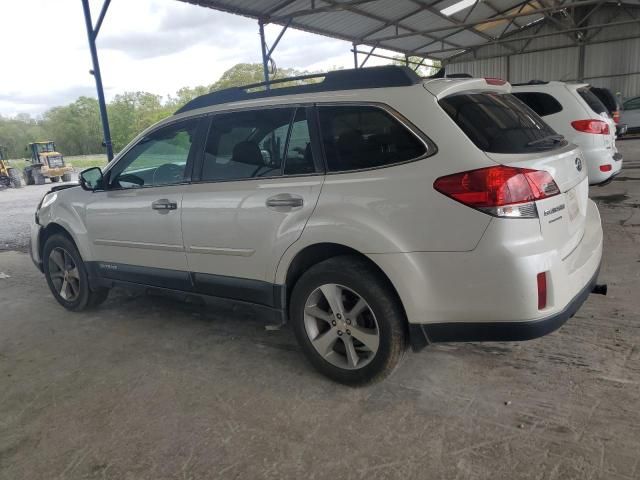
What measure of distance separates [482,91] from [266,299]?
1.83 metres

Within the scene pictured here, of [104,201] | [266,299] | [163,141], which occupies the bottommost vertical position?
[266,299]

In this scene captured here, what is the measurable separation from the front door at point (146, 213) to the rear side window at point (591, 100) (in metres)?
5.70

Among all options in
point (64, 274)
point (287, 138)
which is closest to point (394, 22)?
point (64, 274)

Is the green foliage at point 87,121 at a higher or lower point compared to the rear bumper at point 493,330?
higher

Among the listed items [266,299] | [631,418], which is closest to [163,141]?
[266,299]

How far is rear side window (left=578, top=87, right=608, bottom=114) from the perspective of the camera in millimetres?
6645

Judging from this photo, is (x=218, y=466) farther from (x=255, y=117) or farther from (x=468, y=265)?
(x=255, y=117)

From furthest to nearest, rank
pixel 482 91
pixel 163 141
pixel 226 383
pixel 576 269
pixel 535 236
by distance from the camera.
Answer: pixel 163 141
pixel 226 383
pixel 482 91
pixel 576 269
pixel 535 236

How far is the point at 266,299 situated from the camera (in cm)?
309

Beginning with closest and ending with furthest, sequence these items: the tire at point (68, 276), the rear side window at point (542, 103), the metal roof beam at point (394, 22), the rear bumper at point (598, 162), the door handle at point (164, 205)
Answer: the door handle at point (164, 205)
the tire at point (68, 276)
the rear bumper at point (598, 162)
the rear side window at point (542, 103)
the metal roof beam at point (394, 22)

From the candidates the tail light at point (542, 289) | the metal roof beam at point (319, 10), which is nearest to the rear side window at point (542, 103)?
the tail light at point (542, 289)

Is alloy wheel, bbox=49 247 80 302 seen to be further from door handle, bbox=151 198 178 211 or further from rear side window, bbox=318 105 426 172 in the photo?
rear side window, bbox=318 105 426 172

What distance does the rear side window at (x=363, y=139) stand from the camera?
249cm

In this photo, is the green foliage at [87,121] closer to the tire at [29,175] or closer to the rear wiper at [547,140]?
the tire at [29,175]
